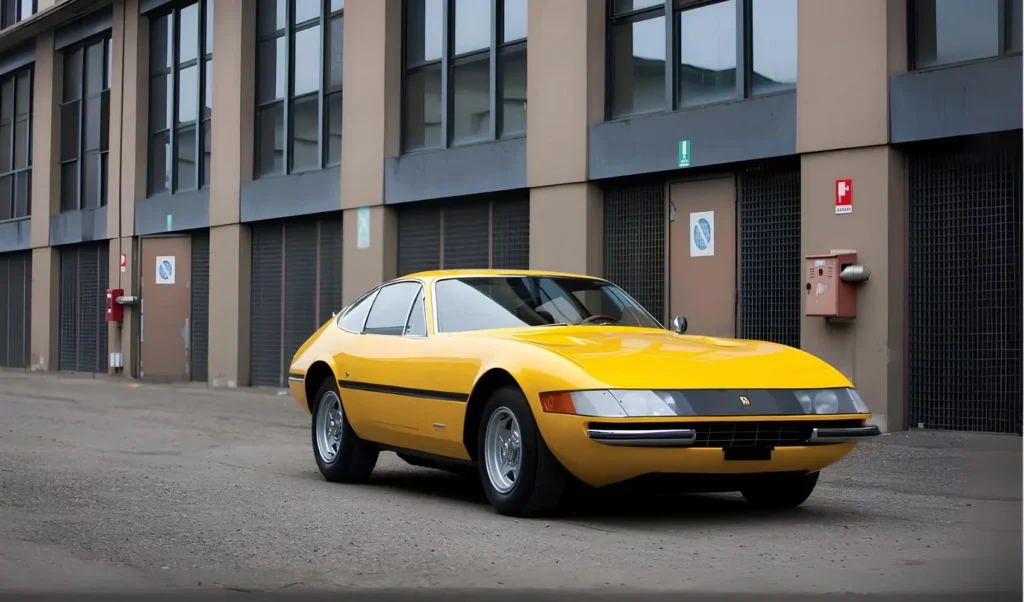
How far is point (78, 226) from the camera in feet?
93.9

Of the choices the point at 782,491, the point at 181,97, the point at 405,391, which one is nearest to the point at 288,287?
the point at 181,97

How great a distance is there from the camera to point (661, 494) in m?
8.40

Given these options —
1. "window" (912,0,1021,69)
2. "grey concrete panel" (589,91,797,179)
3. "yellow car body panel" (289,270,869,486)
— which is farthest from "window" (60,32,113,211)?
"yellow car body panel" (289,270,869,486)

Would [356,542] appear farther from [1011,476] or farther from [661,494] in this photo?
[1011,476]

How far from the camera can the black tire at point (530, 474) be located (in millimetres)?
6863

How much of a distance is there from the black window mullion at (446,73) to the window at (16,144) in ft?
53.0

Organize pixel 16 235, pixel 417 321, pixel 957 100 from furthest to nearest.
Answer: pixel 16 235 → pixel 957 100 → pixel 417 321

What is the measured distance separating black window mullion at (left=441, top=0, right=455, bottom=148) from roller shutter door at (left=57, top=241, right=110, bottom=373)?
37.8 ft

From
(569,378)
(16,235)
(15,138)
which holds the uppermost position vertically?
(15,138)

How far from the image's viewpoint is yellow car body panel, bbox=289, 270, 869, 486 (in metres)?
6.63

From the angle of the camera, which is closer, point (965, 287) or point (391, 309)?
point (391, 309)

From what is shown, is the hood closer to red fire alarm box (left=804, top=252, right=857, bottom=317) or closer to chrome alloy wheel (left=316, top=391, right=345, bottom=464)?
chrome alloy wheel (left=316, top=391, right=345, bottom=464)

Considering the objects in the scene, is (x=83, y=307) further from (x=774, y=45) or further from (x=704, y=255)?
(x=774, y=45)

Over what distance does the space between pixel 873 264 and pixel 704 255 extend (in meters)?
2.52
